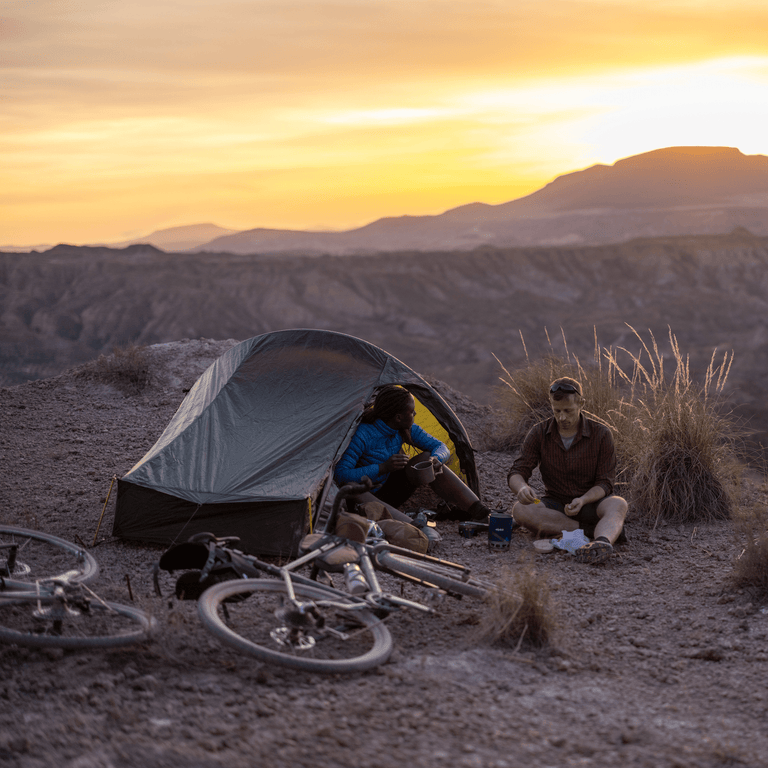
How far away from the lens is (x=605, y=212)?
12088cm

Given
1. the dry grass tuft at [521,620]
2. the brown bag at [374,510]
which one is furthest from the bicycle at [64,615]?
the brown bag at [374,510]

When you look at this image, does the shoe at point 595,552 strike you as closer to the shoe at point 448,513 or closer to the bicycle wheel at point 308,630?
the shoe at point 448,513

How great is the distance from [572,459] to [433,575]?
2.05 m

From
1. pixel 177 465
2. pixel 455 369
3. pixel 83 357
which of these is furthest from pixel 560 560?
pixel 83 357

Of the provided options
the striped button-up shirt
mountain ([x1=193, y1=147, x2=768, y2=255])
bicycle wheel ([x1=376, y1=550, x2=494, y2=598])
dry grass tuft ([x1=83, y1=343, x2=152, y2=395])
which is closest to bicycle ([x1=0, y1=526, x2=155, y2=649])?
bicycle wheel ([x1=376, y1=550, x2=494, y2=598])

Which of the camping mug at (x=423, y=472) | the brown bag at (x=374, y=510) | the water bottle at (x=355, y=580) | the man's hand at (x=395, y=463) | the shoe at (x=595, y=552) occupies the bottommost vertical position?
the shoe at (x=595, y=552)

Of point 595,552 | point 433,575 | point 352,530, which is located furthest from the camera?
point 595,552

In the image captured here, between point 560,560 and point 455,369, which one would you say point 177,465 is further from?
point 455,369

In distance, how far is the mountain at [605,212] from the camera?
10781cm

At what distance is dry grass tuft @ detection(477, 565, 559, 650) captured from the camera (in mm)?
3861

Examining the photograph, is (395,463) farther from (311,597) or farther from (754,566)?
(754,566)

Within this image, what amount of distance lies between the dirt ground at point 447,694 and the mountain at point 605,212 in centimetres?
9768

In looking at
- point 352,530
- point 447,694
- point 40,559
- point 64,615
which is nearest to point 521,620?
point 447,694

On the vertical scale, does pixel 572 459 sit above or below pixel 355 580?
above
